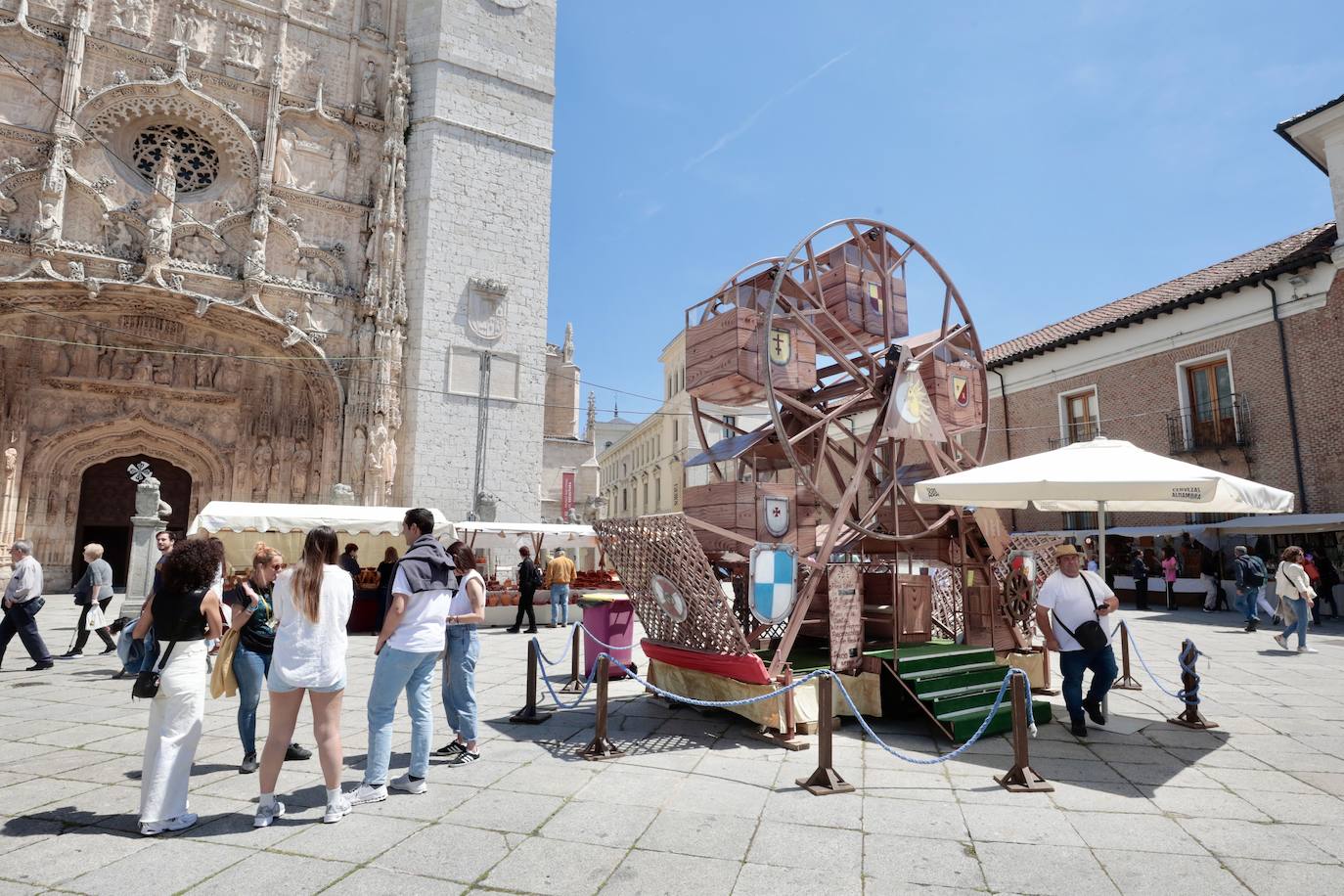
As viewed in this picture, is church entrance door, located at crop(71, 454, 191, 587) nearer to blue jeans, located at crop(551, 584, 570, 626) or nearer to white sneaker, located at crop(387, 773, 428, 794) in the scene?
blue jeans, located at crop(551, 584, 570, 626)

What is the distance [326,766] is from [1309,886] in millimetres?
5082

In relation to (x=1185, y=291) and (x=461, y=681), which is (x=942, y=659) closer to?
(x=461, y=681)

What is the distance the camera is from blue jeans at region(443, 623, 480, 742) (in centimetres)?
554

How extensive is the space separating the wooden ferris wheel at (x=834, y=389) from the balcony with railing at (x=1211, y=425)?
570 inches

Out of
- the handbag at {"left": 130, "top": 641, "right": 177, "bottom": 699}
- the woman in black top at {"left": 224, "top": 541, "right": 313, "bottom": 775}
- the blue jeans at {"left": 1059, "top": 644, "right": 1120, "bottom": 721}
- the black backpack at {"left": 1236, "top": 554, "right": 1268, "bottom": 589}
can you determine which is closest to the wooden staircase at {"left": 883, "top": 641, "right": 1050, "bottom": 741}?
the blue jeans at {"left": 1059, "top": 644, "right": 1120, "bottom": 721}

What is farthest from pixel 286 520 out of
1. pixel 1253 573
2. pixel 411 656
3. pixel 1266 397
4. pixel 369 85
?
pixel 1266 397

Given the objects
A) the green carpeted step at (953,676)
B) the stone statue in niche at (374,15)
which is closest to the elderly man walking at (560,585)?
the green carpeted step at (953,676)

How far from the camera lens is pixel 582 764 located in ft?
17.8

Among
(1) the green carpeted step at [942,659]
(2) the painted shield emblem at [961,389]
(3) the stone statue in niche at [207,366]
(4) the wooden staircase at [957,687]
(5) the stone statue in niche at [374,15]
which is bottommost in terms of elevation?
(4) the wooden staircase at [957,687]

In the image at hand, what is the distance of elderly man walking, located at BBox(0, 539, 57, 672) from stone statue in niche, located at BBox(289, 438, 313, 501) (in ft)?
44.4

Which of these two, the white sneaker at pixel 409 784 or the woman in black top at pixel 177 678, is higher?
the woman in black top at pixel 177 678

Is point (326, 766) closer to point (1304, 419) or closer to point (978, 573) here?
point (978, 573)

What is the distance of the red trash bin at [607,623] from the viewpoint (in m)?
Answer: 8.69

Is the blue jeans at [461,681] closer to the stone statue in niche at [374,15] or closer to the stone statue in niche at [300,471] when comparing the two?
the stone statue in niche at [300,471]
